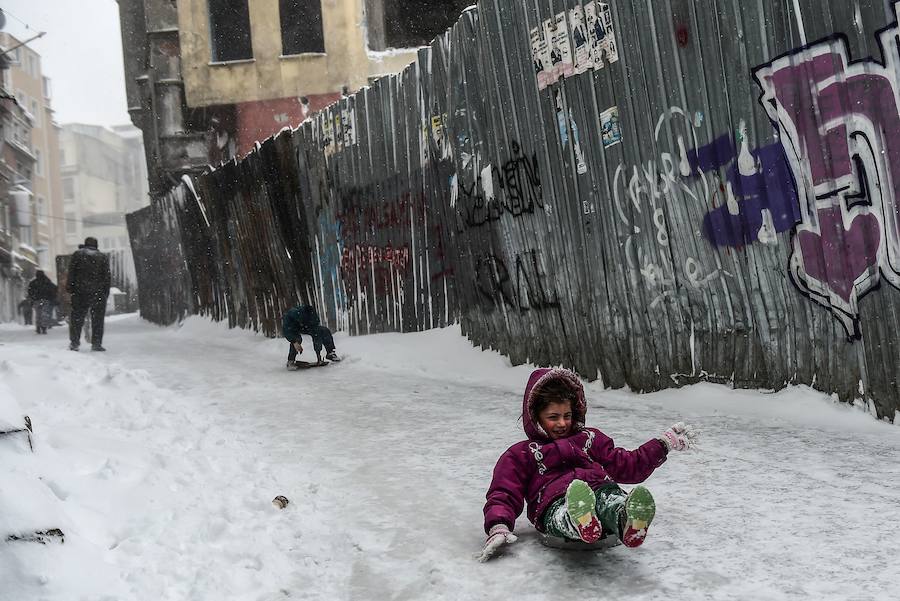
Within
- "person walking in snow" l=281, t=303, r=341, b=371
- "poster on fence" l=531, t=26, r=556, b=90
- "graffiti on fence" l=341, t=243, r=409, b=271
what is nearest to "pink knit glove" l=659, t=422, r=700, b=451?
"poster on fence" l=531, t=26, r=556, b=90

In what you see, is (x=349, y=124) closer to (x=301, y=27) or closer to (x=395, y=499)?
(x=395, y=499)

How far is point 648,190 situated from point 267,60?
1743 centimetres

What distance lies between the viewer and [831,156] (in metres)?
4.92

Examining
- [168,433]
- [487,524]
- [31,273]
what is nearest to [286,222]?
[168,433]

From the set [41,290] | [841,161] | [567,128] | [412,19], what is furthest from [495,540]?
[412,19]

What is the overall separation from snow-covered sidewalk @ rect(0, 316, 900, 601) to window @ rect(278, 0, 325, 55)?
16130 mm

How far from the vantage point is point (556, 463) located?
3.62m

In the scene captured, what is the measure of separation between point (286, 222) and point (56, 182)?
52283 mm

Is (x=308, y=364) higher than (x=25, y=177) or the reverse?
the reverse

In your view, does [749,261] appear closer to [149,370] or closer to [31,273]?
[149,370]


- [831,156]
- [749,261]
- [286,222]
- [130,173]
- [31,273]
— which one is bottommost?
[749,261]

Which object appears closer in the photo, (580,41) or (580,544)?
(580,544)

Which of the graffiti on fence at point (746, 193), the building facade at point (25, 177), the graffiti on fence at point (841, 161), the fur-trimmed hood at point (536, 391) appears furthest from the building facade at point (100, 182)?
the fur-trimmed hood at point (536, 391)

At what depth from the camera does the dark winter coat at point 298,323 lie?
9.59 meters
